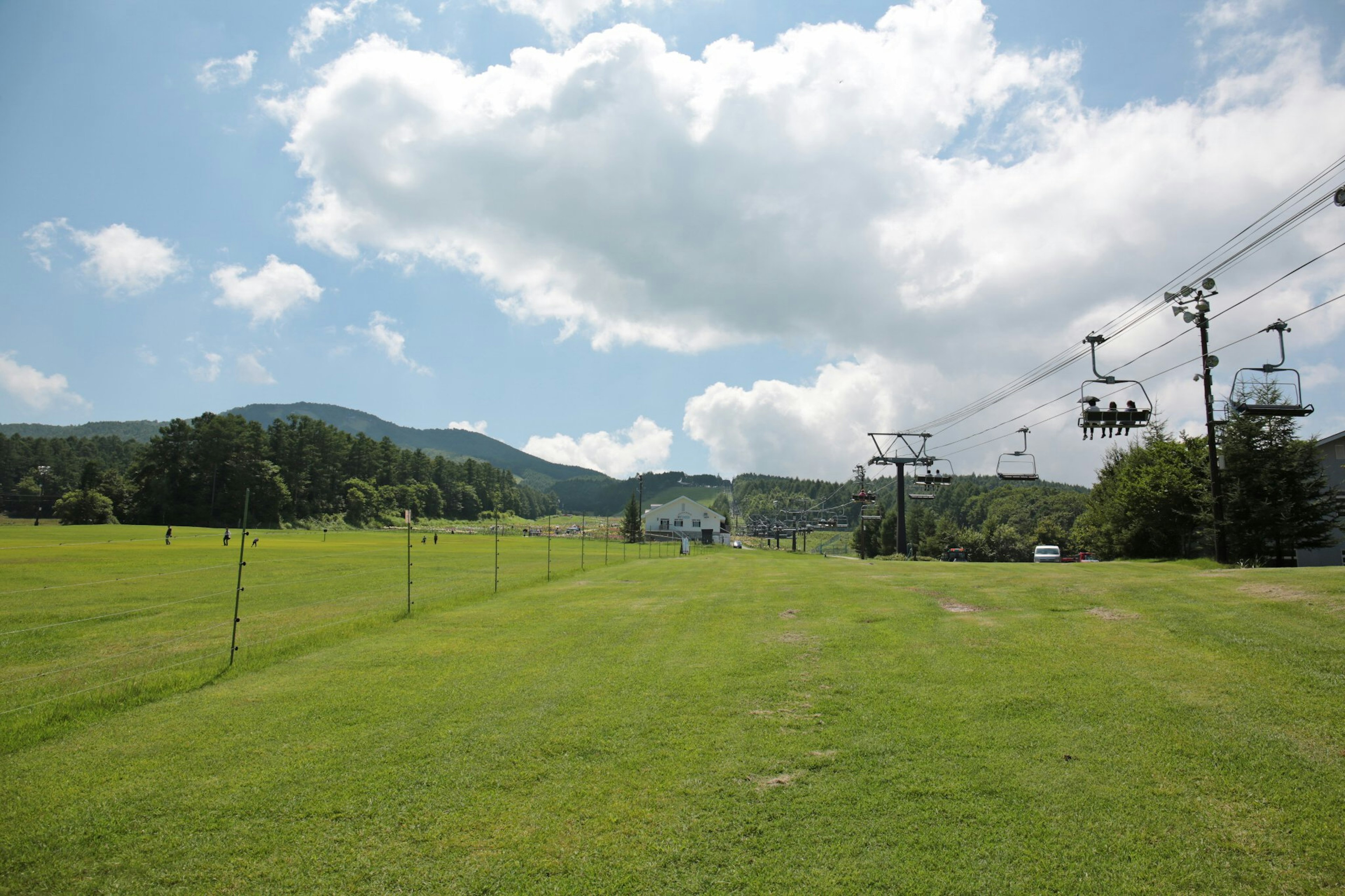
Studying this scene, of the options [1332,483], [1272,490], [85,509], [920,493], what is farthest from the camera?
[85,509]

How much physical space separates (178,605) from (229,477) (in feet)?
293

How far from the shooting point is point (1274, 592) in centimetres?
1318

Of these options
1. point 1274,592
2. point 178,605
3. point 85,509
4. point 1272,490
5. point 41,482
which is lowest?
point 178,605

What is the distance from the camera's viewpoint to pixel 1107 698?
331 inches

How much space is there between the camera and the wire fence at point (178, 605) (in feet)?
35.7

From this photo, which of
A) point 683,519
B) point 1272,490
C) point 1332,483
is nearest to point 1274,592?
point 1272,490

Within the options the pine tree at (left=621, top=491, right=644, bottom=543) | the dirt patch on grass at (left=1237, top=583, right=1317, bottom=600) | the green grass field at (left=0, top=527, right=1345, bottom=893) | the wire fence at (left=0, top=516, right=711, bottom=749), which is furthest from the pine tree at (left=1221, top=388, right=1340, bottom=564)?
the pine tree at (left=621, top=491, right=644, bottom=543)

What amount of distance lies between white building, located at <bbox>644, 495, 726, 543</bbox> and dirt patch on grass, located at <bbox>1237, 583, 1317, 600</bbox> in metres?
98.9

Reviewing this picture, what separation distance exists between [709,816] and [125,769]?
6523 millimetres

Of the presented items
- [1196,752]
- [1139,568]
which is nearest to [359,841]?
[1196,752]

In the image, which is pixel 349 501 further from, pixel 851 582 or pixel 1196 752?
pixel 1196 752

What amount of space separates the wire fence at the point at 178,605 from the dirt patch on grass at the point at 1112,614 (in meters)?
16.2

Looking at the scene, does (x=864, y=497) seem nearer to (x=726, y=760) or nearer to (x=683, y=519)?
(x=726, y=760)

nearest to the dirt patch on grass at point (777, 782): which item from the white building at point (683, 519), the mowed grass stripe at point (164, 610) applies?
the mowed grass stripe at point (164, 610)
